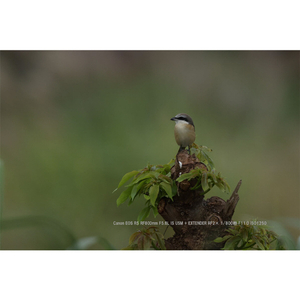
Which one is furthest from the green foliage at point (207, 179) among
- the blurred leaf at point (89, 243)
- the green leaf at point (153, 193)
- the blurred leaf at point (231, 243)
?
the blurred leaf at point (89, 243)

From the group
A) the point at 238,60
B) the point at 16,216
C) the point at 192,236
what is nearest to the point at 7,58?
the point at 16,216

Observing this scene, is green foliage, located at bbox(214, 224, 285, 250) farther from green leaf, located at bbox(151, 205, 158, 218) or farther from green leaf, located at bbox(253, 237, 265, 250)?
Answer: green leaf, located at bbox(151, 205, 158, 218)

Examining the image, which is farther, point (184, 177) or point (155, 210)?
point (155, 210)

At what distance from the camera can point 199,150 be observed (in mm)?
1682

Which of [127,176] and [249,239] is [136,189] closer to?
[127,176]

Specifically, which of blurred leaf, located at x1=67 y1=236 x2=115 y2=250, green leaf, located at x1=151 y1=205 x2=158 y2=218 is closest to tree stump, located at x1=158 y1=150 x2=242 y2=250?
green leaf, located at x1=151 y1=205 x2=158 y2=218

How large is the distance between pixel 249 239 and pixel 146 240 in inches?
20.2

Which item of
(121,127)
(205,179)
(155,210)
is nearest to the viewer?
(205,179)

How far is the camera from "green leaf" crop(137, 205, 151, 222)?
5.49ft

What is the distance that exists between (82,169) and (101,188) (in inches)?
6.4

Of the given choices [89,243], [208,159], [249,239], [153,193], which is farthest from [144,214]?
[249,239]

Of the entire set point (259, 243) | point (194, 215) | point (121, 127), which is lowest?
point (259, 243)

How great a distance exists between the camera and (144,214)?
1686mm

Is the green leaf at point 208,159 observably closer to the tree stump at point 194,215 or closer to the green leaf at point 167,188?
the tree stump at point 194,215
